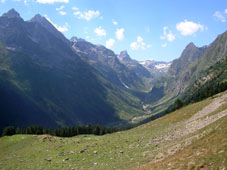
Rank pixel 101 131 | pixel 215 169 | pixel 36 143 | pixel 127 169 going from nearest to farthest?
1. pixel 215 169
2. pixel 127 169
3. pixel 36 143
4. pixel 101 131

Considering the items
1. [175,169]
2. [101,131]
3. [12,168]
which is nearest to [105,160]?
[175,169]

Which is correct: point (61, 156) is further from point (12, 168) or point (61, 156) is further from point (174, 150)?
point (174, 150)

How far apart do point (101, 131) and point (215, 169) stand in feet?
380

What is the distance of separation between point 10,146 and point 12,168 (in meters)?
28.0

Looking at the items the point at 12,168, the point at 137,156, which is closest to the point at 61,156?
the point at 12,168

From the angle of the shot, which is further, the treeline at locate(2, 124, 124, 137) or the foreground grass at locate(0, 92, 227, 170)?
the treeline at locate(2, 124, 124, 137)

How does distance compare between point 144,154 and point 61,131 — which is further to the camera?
point 61,131

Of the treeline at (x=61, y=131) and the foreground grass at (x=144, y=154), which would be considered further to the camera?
the treeline at (x=61, y=131)

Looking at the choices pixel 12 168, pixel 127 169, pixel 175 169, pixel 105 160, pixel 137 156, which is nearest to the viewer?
pixel 175 169

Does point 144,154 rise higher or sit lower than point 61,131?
higher

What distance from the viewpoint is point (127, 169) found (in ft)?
89.5

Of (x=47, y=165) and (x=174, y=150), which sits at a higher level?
(x=174, y=150)

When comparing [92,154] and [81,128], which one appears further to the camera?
[81,128]

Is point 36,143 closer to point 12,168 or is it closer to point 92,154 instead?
point 12,168
